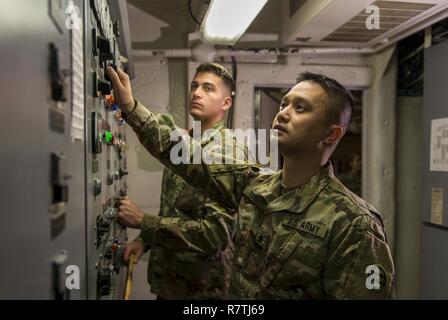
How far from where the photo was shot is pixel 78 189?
688 mm

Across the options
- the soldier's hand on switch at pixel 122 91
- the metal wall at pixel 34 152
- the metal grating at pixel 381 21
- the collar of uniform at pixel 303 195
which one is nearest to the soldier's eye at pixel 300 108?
the collar of uniform at pixel 303 195

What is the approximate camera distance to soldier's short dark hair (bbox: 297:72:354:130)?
3.26 feet

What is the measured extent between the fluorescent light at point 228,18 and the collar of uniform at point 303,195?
0.50 metres

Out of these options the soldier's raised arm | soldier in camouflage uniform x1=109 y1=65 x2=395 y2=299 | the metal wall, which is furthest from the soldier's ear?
the metal wall

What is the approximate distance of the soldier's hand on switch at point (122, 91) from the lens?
3.14 ft

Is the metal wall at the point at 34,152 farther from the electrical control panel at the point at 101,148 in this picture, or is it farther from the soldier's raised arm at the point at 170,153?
the soldier's raised arm at the point at 170,153

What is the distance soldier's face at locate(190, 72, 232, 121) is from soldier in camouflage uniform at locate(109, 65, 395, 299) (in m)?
0.11

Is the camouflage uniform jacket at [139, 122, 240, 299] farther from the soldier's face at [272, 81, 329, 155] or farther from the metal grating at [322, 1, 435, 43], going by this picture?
the metal grating at [322, 1, 435, 43]

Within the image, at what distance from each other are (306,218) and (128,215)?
63 centimetres

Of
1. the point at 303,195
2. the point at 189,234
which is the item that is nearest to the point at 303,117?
the point at 303,195

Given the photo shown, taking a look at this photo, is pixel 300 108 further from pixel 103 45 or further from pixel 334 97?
pixel 103 45
